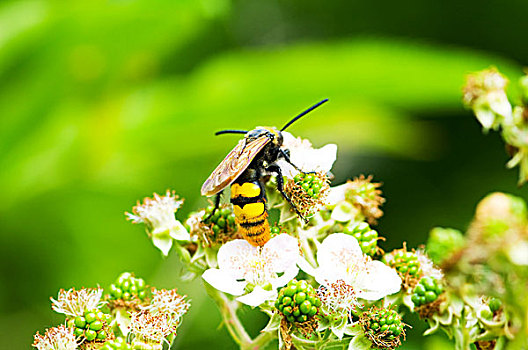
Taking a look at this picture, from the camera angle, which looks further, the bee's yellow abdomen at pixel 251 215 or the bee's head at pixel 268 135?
the bee's head at pixel 268 135

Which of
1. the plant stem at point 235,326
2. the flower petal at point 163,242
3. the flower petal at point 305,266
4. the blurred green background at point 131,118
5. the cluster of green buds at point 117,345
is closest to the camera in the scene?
the cluster of green buds at point 117,345

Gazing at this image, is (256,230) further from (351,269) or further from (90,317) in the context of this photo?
(90,317)

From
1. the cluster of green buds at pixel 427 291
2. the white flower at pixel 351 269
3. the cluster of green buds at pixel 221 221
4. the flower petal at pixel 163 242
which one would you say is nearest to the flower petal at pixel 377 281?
the white flower at pixel 351 269

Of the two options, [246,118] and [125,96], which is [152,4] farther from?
[246,118]

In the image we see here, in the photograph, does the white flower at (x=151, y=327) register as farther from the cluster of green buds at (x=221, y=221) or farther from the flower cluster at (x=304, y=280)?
the cluster of green buds at (x=221, y=221)

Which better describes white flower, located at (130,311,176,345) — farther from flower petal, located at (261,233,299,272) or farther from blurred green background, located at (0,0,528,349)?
blurred green background, located at (0,0,528,349)
